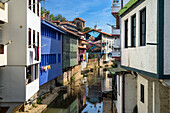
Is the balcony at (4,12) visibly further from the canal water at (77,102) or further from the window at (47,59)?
the canal water at (77,102)

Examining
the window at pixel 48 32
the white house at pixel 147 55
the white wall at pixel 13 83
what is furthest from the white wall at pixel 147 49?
the window at pixel 48 32

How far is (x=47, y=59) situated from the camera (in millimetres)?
22891

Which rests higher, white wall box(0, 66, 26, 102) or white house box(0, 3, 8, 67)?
white house box(0, 3, 8, 67)

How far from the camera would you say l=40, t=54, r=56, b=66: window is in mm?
21284

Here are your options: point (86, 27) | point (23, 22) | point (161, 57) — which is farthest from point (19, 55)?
point (86, 27)

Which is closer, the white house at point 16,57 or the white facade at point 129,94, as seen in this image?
the white facade at point 129,94

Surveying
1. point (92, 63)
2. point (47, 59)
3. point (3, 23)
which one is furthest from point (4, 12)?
point (92, 63)

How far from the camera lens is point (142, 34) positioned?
25.5 feet

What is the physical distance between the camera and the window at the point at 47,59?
21.3 m

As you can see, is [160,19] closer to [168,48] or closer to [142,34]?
[168,48]

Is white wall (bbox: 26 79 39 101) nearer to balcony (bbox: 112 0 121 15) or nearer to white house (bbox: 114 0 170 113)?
white house (bbox: 114 0 170 113)

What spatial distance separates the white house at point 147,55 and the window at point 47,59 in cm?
1155

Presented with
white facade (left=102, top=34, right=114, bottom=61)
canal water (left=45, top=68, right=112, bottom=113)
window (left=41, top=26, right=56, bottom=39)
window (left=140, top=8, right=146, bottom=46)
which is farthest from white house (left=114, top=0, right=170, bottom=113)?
white facade (left=102, top=34, right=114, bottom=61)

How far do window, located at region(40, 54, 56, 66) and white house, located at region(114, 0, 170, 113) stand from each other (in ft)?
37.9
